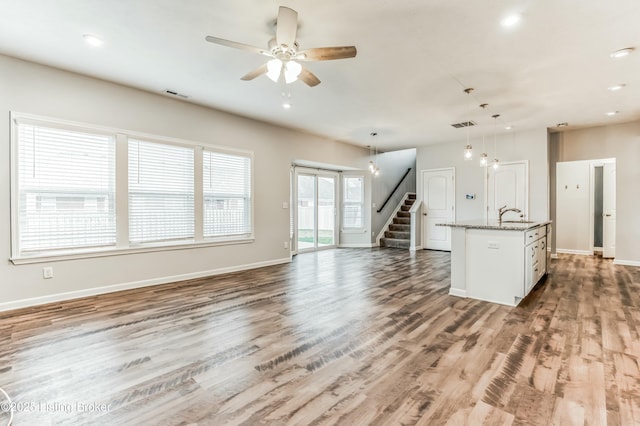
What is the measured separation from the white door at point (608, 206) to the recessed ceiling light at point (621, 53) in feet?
16.6

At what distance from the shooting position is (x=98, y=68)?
3.69 m

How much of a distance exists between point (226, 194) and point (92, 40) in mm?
2876

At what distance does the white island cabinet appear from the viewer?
140 inches

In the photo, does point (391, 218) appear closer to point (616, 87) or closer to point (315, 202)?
point (315, 202)

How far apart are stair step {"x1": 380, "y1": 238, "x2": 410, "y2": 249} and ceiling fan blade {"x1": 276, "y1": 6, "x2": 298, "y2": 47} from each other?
7067mm

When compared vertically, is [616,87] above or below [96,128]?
above

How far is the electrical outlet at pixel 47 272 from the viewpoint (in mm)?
3652

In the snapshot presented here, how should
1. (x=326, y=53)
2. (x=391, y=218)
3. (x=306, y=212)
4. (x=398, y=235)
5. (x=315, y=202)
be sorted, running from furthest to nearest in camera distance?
(x=391, y=218) < (x=398, y=235) < (x=315, y=202) < (x=306, y=212) < (x=326, y=53)

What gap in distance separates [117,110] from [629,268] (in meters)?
9.13

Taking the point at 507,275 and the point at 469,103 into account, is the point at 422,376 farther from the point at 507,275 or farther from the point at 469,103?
the point at 469,103

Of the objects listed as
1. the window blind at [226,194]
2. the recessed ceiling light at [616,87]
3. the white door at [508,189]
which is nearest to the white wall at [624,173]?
the white door at [508,189]

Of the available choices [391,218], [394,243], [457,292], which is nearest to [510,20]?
[457,292]

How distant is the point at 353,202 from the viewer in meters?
8.87

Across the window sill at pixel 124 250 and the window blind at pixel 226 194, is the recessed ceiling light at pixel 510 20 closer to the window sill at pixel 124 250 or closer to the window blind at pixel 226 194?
the window blind at pixel 226 194
